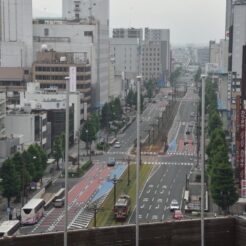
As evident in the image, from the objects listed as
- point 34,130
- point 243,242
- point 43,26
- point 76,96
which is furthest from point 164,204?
point 43,26

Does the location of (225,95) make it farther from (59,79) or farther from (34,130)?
(34,130)

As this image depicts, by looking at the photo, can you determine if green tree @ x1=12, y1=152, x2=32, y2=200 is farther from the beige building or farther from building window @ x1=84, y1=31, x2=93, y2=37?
building window @ x1=84, y1=31, x2=93, y2=37

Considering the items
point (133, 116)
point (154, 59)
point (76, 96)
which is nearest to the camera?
point (76, 96)

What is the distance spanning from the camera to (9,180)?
1878cm

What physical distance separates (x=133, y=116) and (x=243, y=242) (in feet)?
123

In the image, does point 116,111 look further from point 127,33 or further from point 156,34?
point 156,34

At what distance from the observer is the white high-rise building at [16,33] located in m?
39.8

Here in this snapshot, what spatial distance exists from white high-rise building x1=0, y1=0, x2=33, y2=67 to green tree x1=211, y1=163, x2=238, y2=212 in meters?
23.5

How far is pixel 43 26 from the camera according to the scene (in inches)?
1650

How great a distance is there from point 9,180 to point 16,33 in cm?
2286

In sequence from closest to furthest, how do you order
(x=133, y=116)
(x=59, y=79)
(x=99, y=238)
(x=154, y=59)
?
1. (x=99, y=238)
2. (x=59, y=79)
3. (x=133, y=116)
4. (x=154, y=59)

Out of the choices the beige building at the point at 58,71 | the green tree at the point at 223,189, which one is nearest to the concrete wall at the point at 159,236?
the green tree at the point at 223,189

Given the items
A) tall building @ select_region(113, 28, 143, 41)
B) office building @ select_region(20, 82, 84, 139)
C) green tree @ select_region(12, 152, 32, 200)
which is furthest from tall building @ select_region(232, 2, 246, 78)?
tall building @ select_region(113, 28, 143, 41)

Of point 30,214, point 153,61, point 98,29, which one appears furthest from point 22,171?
→ point 153,61
